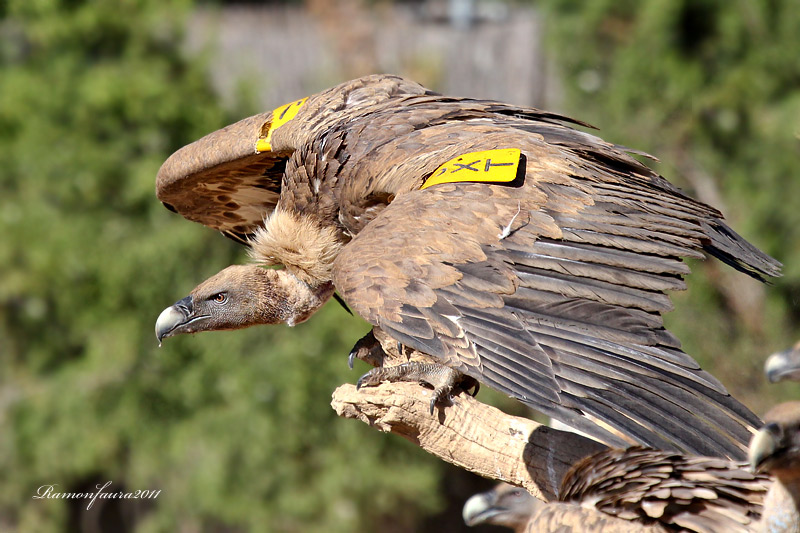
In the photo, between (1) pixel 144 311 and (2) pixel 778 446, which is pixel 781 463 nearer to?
(2) pixel 778 446

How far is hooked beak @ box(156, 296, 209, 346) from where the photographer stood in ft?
12.6

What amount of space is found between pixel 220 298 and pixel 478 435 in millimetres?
1409

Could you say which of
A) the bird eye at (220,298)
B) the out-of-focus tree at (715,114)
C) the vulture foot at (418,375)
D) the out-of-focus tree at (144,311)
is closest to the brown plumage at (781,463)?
the vulture foot at (418,375)

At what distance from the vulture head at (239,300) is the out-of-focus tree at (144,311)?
3218 mm

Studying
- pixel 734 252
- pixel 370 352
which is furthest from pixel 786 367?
pixel 370 352

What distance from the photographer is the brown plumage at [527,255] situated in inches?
100

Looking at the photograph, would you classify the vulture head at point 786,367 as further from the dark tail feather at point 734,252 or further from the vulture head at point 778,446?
the dark tail feather at point 734,252

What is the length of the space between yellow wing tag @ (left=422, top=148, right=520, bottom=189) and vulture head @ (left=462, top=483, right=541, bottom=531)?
1.91 meters

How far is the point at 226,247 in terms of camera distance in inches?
297

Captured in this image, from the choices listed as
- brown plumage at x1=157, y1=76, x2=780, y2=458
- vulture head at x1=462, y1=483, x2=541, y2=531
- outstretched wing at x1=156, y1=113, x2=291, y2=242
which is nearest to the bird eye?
brown plumage at x1=157, y1=76, x2=780, y2=458

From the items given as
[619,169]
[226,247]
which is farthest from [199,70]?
[619,169]

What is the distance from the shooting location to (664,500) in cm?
259

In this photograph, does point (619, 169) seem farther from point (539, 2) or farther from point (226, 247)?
point (539, 2)
